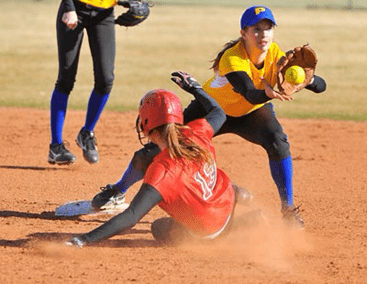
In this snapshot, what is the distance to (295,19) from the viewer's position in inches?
950

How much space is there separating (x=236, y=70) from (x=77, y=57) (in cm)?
240

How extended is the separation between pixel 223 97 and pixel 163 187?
1.35 m

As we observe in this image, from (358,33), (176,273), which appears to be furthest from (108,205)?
(358,33)

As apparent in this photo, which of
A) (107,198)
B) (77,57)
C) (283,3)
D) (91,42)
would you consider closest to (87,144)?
(77,57)

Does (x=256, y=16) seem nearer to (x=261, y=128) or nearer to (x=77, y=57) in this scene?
(x=261, y=128)

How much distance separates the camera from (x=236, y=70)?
5691mm

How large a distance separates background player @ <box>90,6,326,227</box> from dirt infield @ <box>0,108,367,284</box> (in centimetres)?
38

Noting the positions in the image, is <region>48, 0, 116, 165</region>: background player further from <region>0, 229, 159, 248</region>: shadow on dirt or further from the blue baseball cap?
<region>0, 229, 159, 248</region>: shadow on dirt

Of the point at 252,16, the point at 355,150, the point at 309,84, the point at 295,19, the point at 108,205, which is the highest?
the point at 252,16

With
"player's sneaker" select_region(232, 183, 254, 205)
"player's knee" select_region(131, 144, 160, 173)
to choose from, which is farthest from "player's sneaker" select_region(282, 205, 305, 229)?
"player's knee" select_region(131, 144, 160, 173)

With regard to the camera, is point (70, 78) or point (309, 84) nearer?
point (309, 84)

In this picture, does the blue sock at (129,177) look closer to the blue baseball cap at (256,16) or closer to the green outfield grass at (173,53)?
the blue baseball cap at (256,16)

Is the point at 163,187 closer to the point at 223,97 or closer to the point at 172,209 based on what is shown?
the point at 172,209

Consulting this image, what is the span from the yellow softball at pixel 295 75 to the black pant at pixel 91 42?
2551 millimetres
